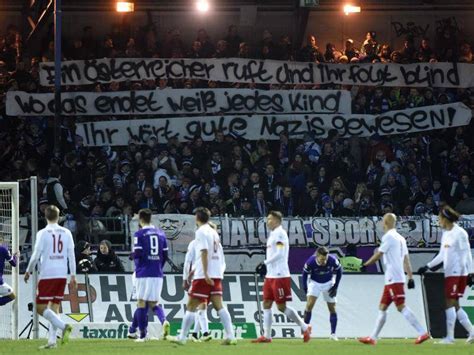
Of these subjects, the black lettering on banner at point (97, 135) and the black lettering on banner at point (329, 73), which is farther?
the black lettering on banner at point (329, 73)

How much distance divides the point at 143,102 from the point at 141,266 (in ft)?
35.6

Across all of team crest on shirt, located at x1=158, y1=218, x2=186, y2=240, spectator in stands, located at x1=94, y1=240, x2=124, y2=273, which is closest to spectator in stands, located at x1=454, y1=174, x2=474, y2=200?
team crest on shirt, located at x1=158, y1=218, x2=186, y2=240

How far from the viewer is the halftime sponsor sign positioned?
76.2 ft

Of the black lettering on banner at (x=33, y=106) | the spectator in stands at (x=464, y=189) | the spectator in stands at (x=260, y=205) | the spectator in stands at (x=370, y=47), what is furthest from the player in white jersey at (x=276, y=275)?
the spectator in stands at (x=370, y=47)

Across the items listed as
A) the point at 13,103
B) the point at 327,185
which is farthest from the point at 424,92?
the point at 13,103

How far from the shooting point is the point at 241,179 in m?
26.5

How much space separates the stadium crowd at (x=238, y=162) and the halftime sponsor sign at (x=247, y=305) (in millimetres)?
2070

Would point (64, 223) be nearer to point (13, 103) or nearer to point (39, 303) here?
point (13, 103)

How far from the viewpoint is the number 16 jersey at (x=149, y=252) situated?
58.8 ft

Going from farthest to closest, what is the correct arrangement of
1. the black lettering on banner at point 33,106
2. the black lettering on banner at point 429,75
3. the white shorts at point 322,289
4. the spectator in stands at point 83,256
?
the black lettering on banner at point 429,75
the black lettering on banner at point 33,106
the spectator in stands at point 83,256
the white shorts at point 322,289

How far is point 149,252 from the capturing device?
709 inches

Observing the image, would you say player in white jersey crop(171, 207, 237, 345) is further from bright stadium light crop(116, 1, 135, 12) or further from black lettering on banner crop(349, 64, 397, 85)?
black lettering on banner crop(349, 64, 397, 85)

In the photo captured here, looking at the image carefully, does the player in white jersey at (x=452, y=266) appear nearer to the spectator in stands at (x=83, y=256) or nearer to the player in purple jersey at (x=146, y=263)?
the player in purple jersey at (x=146, y=263)

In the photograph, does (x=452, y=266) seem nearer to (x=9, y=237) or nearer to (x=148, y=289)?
(x=148, y=289)
